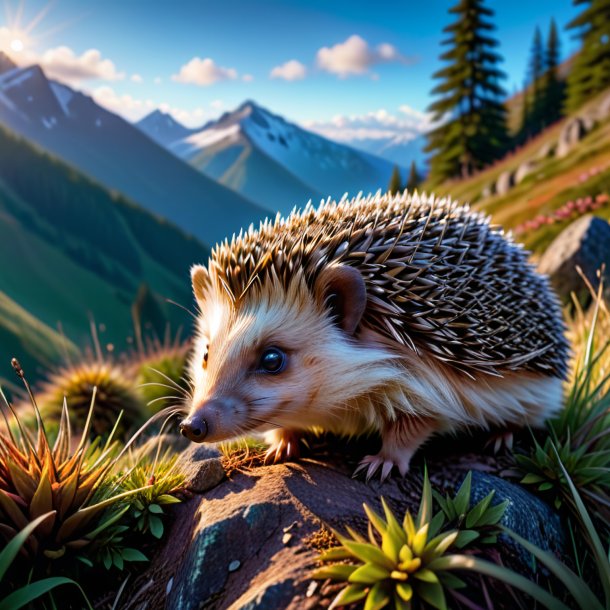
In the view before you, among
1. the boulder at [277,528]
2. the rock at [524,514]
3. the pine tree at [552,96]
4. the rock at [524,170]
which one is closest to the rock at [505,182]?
the rock at [524,170]

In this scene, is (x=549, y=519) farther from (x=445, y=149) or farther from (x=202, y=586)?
Answer: (x=445, y=149)

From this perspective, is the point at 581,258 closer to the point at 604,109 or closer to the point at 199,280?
the point at 199,280

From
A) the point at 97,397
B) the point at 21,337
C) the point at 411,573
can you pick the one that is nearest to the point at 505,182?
the point at 97,397

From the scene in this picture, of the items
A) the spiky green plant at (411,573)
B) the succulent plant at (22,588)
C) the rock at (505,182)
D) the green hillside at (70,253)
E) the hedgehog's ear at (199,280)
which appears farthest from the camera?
the green hillside at (70,253)

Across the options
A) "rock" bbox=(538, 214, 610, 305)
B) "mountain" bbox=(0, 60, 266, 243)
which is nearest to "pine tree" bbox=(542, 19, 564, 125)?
"rock" bbox=(538, 214, 610, 305)

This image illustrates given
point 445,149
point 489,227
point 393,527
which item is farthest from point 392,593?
point 445,149

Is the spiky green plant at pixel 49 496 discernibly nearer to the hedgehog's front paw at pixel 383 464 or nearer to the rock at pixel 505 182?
the hedgehog's front paw at pixel 383 464

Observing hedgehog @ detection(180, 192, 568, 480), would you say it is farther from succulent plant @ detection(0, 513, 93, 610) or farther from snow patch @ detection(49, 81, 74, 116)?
snow patch @ detection(49, 81, 74, 116)
